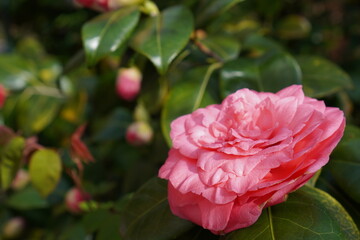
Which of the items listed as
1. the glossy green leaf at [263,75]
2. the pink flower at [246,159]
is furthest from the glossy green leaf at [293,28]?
the pink flower at [246,159]

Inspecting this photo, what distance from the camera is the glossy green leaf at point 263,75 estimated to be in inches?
27.4

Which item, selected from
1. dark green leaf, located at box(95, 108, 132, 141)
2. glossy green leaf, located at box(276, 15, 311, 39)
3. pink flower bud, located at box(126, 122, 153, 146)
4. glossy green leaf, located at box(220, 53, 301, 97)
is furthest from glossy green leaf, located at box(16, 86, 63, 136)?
glossy green leaf, located at box(276, 15, 311, 39)

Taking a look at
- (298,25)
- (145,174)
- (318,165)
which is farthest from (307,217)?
(298,25)

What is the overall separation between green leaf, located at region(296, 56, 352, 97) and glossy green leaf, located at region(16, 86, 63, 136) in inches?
25.1

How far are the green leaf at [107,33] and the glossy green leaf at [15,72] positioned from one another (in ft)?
1.92

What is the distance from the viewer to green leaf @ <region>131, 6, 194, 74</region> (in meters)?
0.66

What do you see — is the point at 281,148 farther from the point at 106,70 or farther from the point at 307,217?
the point at 106,70

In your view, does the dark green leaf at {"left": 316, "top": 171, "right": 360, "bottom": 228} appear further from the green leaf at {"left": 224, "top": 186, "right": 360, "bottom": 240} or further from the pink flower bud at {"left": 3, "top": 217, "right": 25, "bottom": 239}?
the pink flower bud at {"left": 3, "top": 217, "right": 25, "bottom": 239}

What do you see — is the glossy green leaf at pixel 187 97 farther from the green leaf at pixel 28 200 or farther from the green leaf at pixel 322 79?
the green leaf at pixel 28 200

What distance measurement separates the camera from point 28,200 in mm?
1094

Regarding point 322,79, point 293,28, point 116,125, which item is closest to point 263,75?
point 322,79

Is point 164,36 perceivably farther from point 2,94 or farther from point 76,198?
point 2,94

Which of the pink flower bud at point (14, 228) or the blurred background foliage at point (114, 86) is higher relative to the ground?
the blurred background foliage at point (114, 86)

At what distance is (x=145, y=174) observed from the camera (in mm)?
971
